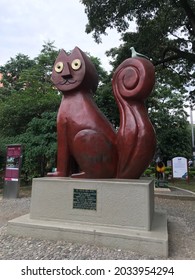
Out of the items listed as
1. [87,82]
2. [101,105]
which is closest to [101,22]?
[101,105]

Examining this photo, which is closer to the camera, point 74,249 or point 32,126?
point 74,249

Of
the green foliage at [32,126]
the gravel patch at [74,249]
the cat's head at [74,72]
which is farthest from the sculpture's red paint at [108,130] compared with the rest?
the green foliage at [32,126]

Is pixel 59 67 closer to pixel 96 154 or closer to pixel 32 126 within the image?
pixel 96 154

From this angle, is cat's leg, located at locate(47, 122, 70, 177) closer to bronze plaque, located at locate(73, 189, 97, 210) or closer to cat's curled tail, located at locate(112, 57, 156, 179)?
bronze plaque, located at locate(73, 189, 97, 210)

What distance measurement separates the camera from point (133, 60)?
496cm

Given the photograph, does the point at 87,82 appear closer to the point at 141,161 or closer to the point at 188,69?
the point at 141,161

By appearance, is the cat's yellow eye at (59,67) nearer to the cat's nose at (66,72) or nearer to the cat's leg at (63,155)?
the cat's nose at (66,72)

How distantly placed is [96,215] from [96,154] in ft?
3.61

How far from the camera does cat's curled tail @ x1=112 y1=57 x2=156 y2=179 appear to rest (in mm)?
4734

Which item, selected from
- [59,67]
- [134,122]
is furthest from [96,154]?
[59,67]

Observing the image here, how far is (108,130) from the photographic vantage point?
5.07m

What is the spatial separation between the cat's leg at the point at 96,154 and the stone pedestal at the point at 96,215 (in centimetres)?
32

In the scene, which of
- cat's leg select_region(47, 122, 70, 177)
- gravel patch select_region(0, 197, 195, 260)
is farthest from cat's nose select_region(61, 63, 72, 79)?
gravel patch select_region(0, 197, 195, 260)

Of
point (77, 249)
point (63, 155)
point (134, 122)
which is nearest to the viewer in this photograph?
point (77, 249)
